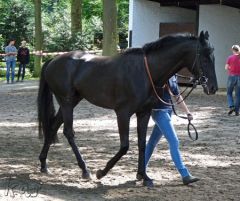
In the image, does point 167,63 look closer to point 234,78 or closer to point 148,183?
point 148,183

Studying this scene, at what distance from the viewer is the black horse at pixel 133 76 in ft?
20.6

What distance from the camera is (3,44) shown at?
35.0 m

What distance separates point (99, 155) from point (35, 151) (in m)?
1.06

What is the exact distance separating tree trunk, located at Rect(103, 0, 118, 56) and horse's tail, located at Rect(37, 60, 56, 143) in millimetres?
11512

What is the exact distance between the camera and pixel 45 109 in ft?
24.3

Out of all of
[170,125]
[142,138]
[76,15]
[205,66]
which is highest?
[76,15]

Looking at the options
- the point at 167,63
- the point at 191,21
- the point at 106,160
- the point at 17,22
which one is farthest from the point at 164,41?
the point at 17,22

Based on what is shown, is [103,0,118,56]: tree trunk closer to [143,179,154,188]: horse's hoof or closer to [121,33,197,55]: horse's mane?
[121,33,197,55]: horse's mane

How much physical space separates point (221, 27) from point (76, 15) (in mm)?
10580

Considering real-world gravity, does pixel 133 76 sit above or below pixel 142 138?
above

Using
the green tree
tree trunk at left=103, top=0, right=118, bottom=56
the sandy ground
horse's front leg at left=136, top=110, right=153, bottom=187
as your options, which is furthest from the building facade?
horse's front leg at left=136, top=110, right=153, bottom=187

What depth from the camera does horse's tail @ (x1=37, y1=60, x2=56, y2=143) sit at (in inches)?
291

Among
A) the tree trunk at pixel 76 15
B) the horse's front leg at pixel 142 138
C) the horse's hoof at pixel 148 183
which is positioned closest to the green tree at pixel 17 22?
the tree trunk at pixel 76 15

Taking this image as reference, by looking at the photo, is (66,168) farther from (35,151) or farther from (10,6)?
(10,6)
